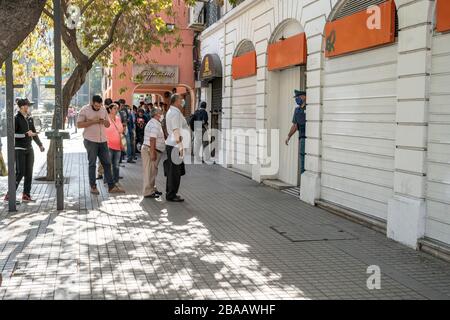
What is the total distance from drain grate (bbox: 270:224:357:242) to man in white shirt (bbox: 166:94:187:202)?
103 inches

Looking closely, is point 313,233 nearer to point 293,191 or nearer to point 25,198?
point 293,191

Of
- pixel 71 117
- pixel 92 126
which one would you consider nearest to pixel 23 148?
pixel 92 126

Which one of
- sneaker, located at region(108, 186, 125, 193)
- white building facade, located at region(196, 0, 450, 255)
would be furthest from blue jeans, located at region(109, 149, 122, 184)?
white building facade, located at region(196, 0, 450, 255)

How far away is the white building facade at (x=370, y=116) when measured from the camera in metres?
6.50

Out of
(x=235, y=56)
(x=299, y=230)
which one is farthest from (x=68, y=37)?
(x=299, y=230)

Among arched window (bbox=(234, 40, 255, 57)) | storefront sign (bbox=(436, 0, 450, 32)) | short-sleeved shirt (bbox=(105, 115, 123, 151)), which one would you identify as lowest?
short-sleeved shirt (bbox=(105, 115, 123, 151))

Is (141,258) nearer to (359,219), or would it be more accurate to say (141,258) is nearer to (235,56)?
(359,219)

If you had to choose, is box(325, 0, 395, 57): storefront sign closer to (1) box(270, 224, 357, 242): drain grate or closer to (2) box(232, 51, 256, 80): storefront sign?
(1) box(270, 224, 357, 242): drain grate

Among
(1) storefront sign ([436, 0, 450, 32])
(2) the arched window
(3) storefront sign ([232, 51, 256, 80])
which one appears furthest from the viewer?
(2) the arched window

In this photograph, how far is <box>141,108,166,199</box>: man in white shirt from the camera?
1023 centimetres

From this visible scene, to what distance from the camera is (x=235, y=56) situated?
1567cm

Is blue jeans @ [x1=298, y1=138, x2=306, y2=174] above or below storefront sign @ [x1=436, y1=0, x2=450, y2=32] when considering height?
below

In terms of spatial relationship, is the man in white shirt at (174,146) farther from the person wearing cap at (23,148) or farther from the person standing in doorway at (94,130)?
the person wearing cap at (23,148)
